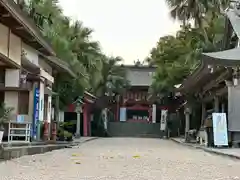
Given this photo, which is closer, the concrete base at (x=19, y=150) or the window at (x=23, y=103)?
the concrete base at (x=19, y=150)

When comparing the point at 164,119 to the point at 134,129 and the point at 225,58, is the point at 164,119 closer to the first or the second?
the point at 134,129

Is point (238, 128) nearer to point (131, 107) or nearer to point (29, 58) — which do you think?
point (29, 58)

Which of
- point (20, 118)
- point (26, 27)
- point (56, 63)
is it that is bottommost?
point (20, 118)

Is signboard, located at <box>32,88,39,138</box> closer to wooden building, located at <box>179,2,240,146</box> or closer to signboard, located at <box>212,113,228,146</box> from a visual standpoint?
wooden building, located at <box>179,2,240,146</box>

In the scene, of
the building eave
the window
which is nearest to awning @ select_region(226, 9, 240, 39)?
the building eave

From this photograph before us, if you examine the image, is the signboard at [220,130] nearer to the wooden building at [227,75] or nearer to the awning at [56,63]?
the wooden building at [227,75]

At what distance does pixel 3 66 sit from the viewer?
16.5 metres

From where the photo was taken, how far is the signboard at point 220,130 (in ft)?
72.3

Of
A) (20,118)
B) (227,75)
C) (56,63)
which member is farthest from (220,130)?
(20,118)

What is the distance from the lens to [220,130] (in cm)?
2223

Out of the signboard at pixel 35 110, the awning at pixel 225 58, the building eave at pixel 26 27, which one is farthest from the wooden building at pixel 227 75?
the signboard at pixel 35 110

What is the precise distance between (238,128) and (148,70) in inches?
1673

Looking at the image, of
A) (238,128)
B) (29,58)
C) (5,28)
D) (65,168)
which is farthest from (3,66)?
(238,128)

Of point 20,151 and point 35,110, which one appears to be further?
point 35,110
